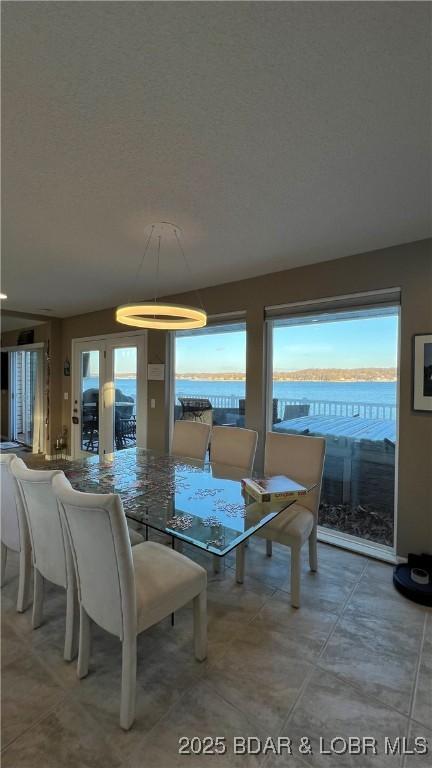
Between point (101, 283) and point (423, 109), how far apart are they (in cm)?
316

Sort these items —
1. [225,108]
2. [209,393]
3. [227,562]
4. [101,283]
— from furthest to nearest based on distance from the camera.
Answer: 1. [209,393]
2. [101,283]
3. [227,562]
4. [225,108]

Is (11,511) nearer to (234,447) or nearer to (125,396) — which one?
(234,447)

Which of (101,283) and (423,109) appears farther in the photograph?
(101,283)

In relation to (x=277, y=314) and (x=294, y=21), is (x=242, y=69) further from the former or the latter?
(x=277, y=314)

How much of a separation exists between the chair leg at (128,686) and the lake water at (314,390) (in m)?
2.45

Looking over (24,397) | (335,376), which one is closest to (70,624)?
(335,376)

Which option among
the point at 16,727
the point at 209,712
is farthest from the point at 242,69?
the point at 16,727

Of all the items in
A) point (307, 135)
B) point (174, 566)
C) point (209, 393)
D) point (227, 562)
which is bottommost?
point (227, 562)

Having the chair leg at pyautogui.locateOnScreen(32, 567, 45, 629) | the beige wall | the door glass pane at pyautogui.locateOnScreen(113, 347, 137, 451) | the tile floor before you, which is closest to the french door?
the door glass pane at pyautogui.locateOnScreen(113, 347, 137, 451)

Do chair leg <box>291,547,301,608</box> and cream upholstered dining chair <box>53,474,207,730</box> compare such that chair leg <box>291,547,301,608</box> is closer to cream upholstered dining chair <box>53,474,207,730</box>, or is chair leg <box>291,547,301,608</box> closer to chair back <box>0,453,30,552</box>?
cream upholstered dining chair <box>53,474,207,730</box>

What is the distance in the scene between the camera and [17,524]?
1936mm

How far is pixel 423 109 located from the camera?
4.11 ft

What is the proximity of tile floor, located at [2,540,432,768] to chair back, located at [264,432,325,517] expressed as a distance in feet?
2.16

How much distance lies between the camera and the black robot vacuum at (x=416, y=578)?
2.04m
